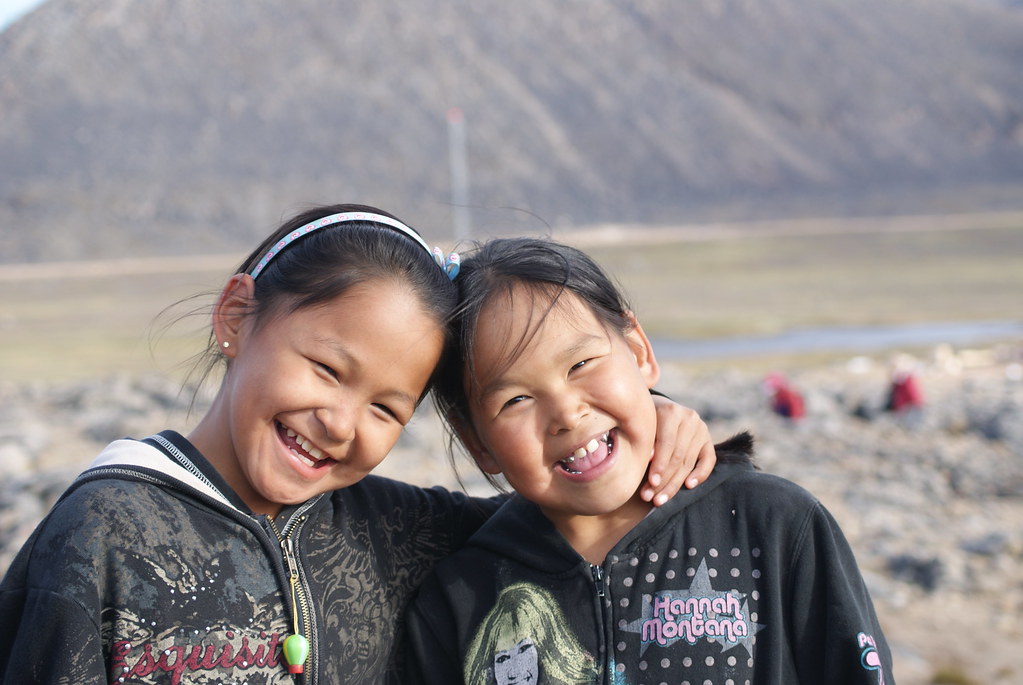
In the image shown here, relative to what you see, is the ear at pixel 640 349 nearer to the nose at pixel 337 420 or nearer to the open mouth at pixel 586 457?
the open mouth at pixel 586 457

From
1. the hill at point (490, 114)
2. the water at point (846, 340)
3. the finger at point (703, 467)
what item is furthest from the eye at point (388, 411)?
the hill at point (490, 114)

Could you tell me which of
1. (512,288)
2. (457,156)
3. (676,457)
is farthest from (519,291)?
(457,156)

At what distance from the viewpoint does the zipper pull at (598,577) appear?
1.72 m

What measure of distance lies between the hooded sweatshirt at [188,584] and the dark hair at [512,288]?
269mm

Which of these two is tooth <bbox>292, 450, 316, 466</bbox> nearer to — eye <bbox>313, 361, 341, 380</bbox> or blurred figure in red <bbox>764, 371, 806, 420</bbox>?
eye <bbox>313, 361, 341, 380</bbox>

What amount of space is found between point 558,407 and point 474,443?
0.24 meters

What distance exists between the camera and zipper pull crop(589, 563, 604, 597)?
172 cm

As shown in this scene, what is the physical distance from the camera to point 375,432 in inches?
64.7

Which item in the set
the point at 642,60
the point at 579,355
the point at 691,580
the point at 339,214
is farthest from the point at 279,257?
the point at 642,60

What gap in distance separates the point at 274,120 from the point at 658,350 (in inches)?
1291

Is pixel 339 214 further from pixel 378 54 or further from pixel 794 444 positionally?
pixel 378 54

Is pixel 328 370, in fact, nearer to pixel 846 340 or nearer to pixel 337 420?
pixel 337 420

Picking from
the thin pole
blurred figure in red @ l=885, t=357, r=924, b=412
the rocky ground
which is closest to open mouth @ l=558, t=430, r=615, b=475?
the rocky ground

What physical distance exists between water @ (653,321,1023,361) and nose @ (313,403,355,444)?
12.7m
